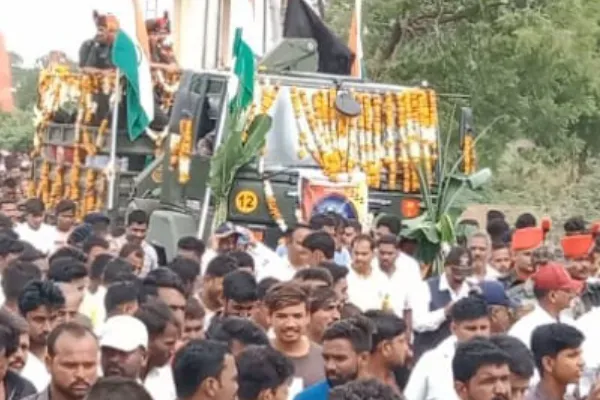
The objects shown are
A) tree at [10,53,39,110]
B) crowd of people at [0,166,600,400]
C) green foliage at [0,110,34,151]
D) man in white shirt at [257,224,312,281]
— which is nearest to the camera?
crowd of people at [0,166,600,400]

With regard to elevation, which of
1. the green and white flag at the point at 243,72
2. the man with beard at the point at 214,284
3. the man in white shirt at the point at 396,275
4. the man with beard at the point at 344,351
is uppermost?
the green and white flag at the point at 243,72

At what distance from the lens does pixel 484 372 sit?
643 cm

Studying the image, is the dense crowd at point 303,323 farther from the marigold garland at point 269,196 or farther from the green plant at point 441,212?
the marigold garland at point 269,196

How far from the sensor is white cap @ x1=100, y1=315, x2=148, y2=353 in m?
6.51

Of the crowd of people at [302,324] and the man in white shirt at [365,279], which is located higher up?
Result: the crowd of people at [302,324]

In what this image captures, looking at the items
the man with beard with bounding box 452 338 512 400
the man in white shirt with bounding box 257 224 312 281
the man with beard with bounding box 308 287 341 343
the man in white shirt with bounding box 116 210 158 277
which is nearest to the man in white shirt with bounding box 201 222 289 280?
the man in white shirt with bounding box 257 224 312 281

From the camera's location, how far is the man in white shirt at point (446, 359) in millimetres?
7350

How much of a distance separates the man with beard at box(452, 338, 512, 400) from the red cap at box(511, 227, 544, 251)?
4.79 m

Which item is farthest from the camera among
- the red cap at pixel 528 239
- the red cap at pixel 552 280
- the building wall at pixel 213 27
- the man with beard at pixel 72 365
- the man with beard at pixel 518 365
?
the building wall at pixel 213 27

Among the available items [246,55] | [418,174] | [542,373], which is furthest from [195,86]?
[542,373]

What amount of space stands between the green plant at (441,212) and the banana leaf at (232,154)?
54.8 inches

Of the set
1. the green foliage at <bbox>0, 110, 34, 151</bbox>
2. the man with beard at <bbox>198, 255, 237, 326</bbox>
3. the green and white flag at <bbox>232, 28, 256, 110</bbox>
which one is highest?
the green and white flag at <bbox>232, 28, 256, 110</bbox>

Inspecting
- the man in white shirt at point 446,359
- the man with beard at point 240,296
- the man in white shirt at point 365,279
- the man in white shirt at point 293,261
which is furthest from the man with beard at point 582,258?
the man with beard at point 240,296

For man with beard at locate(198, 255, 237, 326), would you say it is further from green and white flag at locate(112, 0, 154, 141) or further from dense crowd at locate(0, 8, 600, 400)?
green and white flag at locate(112, 0, 154, 141)
